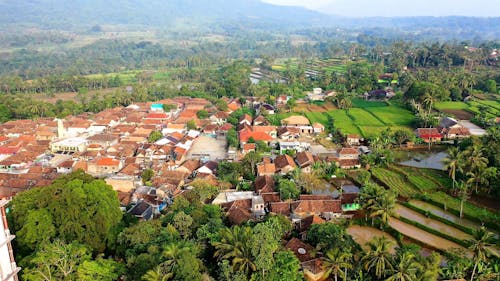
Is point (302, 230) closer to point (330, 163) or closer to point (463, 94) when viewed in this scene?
point (330, 163)

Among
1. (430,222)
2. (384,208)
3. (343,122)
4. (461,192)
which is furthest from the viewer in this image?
(343,122)

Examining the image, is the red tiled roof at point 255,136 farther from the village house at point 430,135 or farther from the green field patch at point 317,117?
the village house at point 430,135

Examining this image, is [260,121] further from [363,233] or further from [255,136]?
[363,233]

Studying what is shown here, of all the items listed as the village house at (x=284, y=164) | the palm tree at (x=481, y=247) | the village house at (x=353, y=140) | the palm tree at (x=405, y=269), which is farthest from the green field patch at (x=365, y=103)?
the palm tree at (x=405, y=269)

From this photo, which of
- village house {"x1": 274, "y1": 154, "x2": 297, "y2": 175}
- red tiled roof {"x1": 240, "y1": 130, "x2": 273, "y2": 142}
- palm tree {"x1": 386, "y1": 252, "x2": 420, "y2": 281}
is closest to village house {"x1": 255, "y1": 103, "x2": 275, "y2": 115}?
red tiled roof {"x1": 240, "y1": 130, "x2": 273, "y2": 142}

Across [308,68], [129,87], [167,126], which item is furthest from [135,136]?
[308,68]

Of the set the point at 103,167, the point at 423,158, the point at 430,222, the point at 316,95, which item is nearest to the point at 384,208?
the point at 430,222

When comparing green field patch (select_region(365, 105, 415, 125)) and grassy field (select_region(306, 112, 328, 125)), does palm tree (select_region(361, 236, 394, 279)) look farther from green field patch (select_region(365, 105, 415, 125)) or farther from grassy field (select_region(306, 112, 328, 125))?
green field patch (select_region(365, 105, 415, 125))
